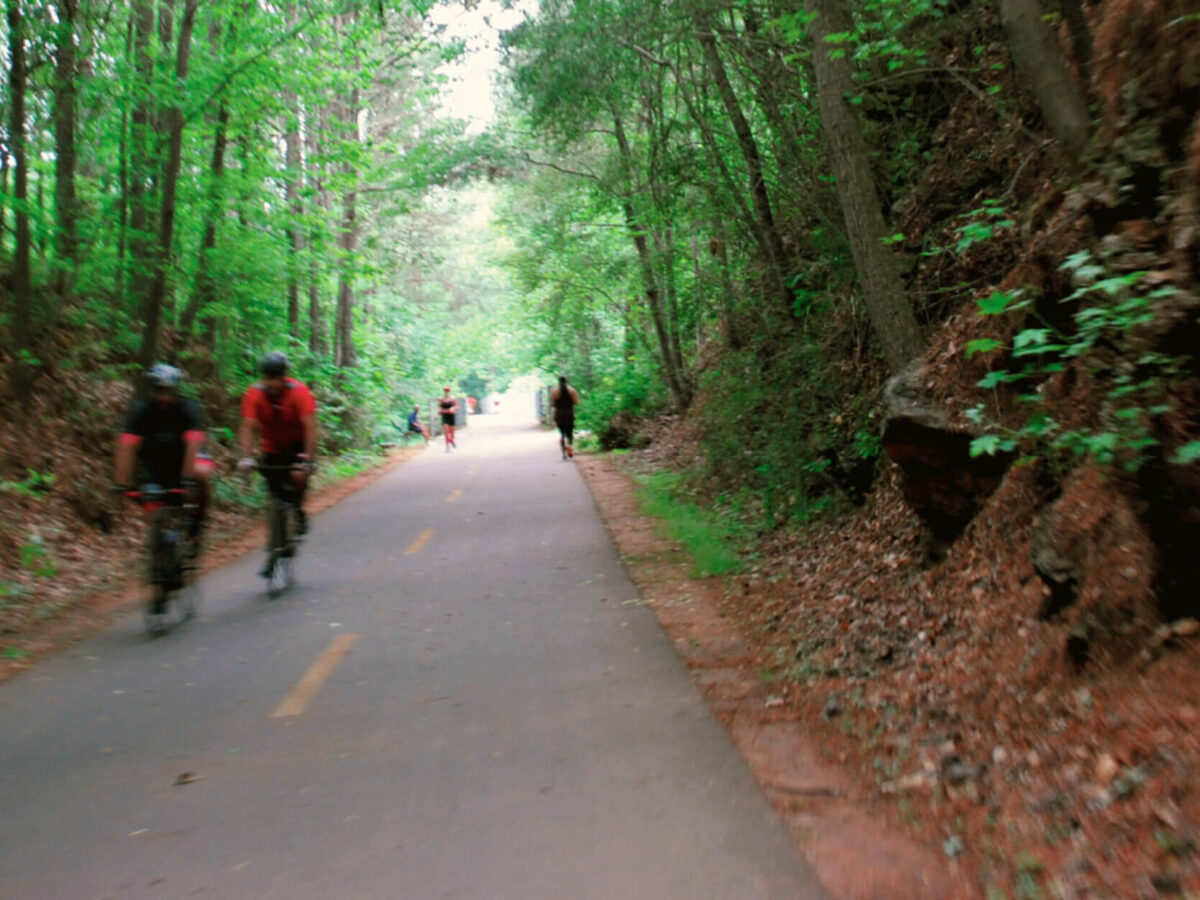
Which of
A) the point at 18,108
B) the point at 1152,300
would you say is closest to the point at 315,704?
the point at 1152,300

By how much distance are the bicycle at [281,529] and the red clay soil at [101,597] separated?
135 centimetres

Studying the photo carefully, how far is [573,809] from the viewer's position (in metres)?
4.46

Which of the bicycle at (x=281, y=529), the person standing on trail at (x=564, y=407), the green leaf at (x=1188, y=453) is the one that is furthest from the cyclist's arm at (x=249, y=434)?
the person standing on trail at (x=564, y=407)

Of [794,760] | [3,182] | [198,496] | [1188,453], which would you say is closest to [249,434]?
[198,496]

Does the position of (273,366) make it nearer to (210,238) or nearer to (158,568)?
(158,568)

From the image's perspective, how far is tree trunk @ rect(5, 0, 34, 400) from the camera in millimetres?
12406

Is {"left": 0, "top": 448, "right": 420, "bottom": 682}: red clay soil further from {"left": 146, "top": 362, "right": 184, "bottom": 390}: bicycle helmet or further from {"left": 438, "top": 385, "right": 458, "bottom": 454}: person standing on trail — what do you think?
{"left": 438, "top": 385, "right": 458, "bottom": 454}: person standing on trail

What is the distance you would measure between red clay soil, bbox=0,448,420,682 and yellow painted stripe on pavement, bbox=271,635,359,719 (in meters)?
2.16

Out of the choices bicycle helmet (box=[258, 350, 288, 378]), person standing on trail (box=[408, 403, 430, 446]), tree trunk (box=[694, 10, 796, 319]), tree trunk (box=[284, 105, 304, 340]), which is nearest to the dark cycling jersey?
bicycle helmet (box=[258, 350, 288, 378])

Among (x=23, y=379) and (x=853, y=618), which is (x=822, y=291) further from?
(x=23, y=379)

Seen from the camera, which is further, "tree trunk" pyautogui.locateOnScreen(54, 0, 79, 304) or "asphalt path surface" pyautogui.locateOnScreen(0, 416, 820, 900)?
"tree trunk" pyautogui.locateOnScreen(54, 0, 79, 304)

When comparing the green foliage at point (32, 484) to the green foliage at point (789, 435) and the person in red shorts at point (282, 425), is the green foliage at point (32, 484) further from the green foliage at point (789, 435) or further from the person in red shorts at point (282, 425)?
the green foliage at point (789, 435)

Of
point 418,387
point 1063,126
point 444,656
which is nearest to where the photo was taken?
point 1063,126

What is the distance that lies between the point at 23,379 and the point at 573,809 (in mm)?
11830
